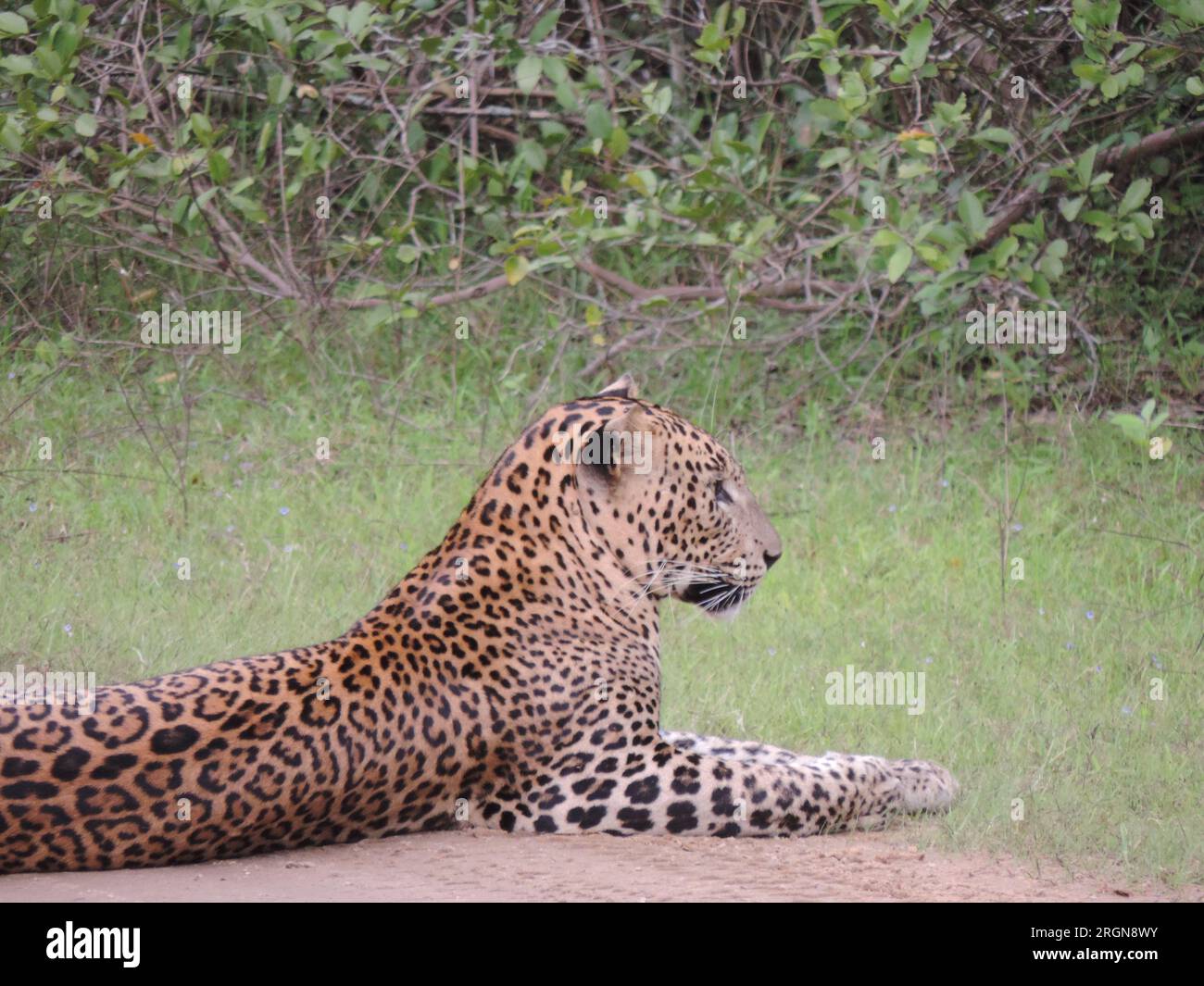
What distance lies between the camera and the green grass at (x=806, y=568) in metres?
6.51

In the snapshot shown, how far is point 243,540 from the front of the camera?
8.69 metres

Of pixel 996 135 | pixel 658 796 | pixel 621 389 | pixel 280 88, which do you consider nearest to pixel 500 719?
pixel 658 796

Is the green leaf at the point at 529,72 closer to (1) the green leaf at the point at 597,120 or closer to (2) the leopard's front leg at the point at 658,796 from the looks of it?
(1) the green leaf at the point at 597,120

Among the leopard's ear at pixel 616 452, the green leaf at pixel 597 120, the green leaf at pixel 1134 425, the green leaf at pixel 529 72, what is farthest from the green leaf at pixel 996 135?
the leopard's ear at pixel 616 452

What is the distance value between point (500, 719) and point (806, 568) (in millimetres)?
3258

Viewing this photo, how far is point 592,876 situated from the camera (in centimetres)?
509

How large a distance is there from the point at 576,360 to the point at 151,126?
254 centimetres

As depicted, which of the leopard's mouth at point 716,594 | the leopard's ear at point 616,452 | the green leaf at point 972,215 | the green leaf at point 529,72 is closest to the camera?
the leopard's ear at point 616,452

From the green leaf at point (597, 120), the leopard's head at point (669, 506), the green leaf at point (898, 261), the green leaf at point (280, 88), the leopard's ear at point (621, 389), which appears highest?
the green leaf at point (280, 88)

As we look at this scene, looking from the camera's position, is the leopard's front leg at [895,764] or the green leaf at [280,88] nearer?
the leopard's front leg at [895,764]

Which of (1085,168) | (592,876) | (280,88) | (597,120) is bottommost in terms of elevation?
(592,876)

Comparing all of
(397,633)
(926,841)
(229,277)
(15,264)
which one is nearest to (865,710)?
(926,841)

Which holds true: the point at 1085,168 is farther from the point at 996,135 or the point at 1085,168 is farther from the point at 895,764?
the point at 895,764

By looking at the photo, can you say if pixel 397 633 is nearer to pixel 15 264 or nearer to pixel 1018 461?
pixel 1018 461
